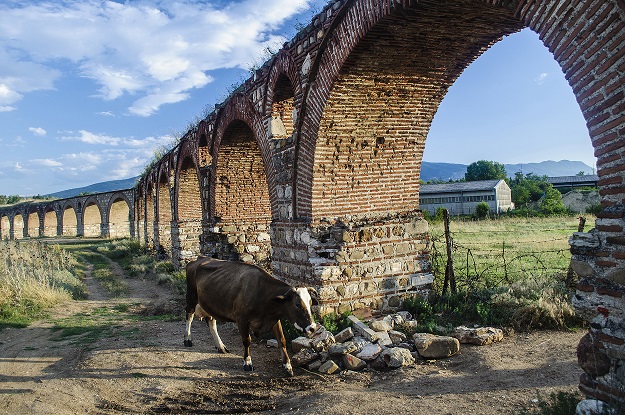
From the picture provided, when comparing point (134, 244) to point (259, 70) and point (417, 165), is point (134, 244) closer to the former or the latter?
point (259, 70)

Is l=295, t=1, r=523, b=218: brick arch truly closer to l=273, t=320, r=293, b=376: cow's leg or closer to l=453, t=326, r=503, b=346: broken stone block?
l=273, t=320, r=293, b=376: cow's leg

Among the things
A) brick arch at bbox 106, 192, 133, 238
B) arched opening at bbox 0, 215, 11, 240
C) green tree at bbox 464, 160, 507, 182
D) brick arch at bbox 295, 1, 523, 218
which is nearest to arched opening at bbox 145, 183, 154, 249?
brick arch at bbox 106, 192, 133, 238

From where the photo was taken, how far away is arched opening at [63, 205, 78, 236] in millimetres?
41750

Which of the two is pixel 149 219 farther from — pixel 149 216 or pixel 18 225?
pixel 18 225

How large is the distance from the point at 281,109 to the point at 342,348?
Result: 15.8 feet

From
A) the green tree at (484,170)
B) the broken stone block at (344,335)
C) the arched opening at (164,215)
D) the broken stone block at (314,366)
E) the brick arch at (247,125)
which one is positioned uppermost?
the green tree at (484,170)

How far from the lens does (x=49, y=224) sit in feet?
146

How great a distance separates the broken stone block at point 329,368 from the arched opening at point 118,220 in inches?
1296

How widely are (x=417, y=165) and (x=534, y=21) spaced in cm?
406

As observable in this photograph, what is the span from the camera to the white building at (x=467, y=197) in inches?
1720

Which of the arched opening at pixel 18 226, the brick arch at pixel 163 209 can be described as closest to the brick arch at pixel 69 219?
the arched opening at pixel 18 226

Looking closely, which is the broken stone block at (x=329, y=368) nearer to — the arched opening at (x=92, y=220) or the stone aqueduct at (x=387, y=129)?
the stone aqueduct at (x=387, y=129)

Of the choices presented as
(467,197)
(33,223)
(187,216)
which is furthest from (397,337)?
(33,223)

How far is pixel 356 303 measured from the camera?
731cm
